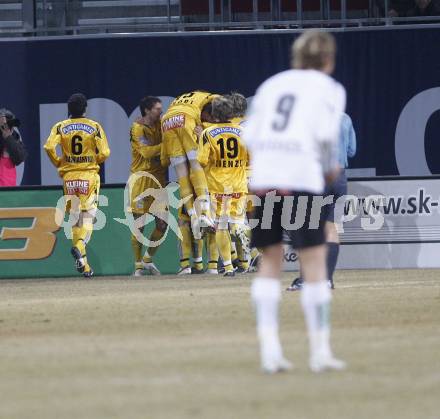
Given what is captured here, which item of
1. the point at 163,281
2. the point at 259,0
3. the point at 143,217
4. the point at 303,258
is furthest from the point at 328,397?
the point at 259,0

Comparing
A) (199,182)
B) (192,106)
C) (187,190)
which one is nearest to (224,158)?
(199,182)

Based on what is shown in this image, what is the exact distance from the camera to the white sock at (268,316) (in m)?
7.86

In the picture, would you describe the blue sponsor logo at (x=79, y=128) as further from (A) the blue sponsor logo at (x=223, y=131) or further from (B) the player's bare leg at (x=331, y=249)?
(B) the player's bare leg at (x=331, y=249)

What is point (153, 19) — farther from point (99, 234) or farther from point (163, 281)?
point (163, 281)

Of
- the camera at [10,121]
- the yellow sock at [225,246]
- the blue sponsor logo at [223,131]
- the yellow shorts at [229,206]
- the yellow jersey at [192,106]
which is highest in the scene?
the yellow jersey at [192,106]

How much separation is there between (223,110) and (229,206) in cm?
132

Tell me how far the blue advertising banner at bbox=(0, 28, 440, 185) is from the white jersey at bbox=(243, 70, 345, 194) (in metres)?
14.0

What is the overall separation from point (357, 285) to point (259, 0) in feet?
27.5

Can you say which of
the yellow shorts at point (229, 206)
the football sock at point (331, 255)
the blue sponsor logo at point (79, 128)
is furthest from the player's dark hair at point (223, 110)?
the football sock at point (331, 255)

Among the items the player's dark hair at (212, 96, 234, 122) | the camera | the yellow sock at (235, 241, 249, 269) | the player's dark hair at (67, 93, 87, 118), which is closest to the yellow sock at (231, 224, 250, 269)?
the yellow sock at (235, 241, 249, 269)

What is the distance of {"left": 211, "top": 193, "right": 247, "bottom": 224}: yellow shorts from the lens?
17.5 metres

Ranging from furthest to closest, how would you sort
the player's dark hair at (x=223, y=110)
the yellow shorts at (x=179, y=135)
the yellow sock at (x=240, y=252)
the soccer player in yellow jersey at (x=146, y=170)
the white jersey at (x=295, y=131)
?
the soccer player in yellow jersey at (x=146, y=170), the yellow shorts at (x=179, y=135), the yellow sock at (x=240, y=252), the player's dark hair at (x=223, y=110), the white jersey at (x=295, y=131)

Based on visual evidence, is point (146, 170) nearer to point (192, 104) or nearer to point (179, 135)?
point (179, 135)

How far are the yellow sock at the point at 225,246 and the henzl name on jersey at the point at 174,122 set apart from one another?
164 cm
